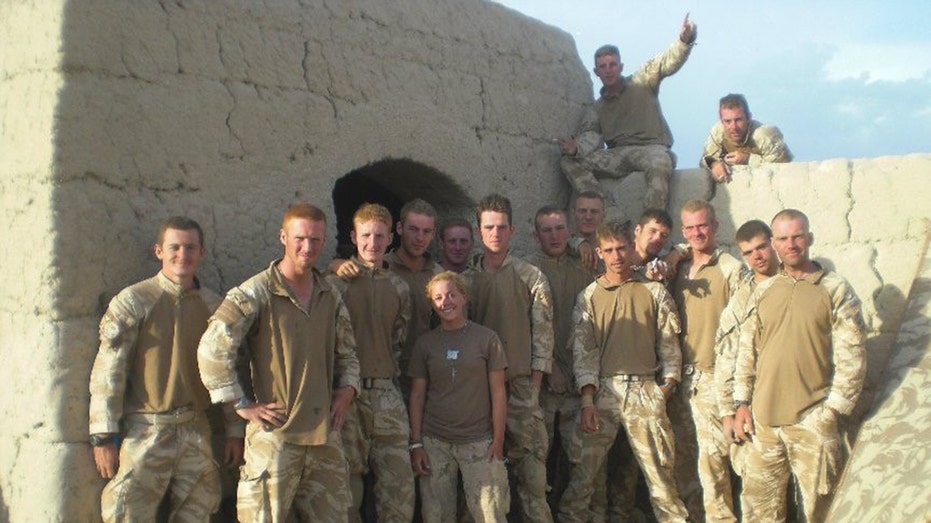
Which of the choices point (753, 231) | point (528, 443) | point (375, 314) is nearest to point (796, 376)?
point (753, 231)

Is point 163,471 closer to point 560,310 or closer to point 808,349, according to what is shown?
point 560,310

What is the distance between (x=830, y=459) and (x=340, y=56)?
312 cm

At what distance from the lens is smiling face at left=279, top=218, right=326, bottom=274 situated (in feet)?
13.4

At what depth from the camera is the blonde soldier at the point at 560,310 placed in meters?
5.06

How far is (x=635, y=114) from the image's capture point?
6.39 metres

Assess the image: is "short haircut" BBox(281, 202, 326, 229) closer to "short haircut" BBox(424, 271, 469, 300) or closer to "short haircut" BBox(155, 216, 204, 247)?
"short haircut" BBox(155, 216, 204, 247)

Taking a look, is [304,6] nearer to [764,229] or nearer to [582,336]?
[582,336]

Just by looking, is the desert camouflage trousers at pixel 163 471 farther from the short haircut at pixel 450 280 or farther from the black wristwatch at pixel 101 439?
the short haircut at pixel 450 280

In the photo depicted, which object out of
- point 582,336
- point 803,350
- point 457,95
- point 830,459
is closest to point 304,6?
point 457,95

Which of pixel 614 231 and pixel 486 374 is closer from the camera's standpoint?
pixel 486 374

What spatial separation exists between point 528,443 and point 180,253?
1.89m

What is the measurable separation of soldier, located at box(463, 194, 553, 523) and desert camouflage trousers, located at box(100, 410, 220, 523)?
148 centimetres

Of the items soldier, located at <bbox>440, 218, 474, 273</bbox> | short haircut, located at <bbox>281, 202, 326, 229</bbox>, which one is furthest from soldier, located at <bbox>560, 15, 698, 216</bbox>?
short haircut, located at <bbox>281, 202, 326, 229</bbox>

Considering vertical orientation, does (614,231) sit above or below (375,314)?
above
